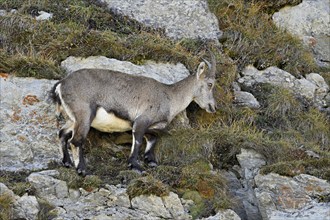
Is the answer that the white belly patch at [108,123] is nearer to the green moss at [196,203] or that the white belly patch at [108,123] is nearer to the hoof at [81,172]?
the hoof at [81,172]

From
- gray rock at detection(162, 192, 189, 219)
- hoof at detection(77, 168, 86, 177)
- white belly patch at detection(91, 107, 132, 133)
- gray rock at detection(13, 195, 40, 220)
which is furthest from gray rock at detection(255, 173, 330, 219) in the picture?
gray rock at detection(13, 195, 40, 220)

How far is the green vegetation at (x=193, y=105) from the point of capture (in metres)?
9.75

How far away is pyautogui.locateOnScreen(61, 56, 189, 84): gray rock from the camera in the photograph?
12.5 m

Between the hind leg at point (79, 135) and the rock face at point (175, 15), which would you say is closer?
the hind leg at point (79, 135)

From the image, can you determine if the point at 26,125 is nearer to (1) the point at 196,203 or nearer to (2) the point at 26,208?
(2) the point at 26,208

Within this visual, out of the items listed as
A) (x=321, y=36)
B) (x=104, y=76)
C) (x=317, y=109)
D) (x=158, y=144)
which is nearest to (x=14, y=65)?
(x=104, y=76)

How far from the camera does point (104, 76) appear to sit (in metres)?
11.1

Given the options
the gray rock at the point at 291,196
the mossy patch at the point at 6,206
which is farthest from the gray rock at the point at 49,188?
the gray rock at the point at 291,196

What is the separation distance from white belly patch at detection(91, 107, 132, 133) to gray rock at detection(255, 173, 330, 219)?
2499 mm

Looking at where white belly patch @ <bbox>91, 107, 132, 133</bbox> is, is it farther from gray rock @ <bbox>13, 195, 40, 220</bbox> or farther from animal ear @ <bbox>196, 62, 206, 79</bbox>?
gray rock @ <bbox>13, 195, 40, 220</bbox>

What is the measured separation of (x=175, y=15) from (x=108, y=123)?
550cm

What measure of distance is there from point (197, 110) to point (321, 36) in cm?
573

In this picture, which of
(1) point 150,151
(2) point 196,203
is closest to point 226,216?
(2) point 196,203

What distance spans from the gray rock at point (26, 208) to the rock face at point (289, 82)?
6981 mm
